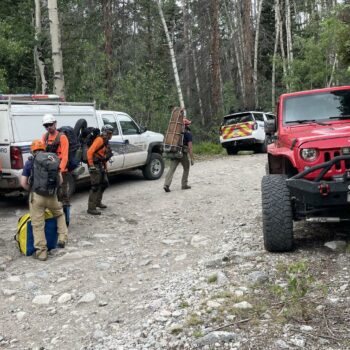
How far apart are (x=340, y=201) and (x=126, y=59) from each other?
24.6 m

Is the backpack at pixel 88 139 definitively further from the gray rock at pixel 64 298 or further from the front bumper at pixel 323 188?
the front bumper at pixel 323 188

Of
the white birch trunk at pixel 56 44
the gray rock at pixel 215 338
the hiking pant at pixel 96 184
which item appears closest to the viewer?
the gray rock at pixel 215 338

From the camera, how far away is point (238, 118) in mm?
17375

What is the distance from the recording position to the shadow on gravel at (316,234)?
567 centimetres

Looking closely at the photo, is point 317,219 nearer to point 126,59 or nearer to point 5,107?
point 5,107

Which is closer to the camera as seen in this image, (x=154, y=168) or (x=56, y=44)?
(x=56, y=44)

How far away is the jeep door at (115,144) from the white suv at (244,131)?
692cm

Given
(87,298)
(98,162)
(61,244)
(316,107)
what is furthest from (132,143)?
(87,298)

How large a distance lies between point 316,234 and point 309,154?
1365 millimetres

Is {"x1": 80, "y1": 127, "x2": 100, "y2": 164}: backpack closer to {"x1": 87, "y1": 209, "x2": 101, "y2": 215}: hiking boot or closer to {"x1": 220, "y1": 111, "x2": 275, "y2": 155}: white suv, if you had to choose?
{"x1": 87, "y1": 209, "x2": 101, "y2": 215}: hiking boot

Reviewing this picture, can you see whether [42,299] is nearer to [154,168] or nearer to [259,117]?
[154,168]

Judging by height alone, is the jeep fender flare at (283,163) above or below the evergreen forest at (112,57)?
below

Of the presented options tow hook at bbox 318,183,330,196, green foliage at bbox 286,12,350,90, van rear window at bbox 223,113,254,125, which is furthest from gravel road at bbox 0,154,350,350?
green foliage at bbox 286,12,350,90

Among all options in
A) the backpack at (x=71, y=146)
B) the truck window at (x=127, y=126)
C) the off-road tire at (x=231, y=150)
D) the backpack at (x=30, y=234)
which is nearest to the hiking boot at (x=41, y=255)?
the backpack at (x=30, y=234)
